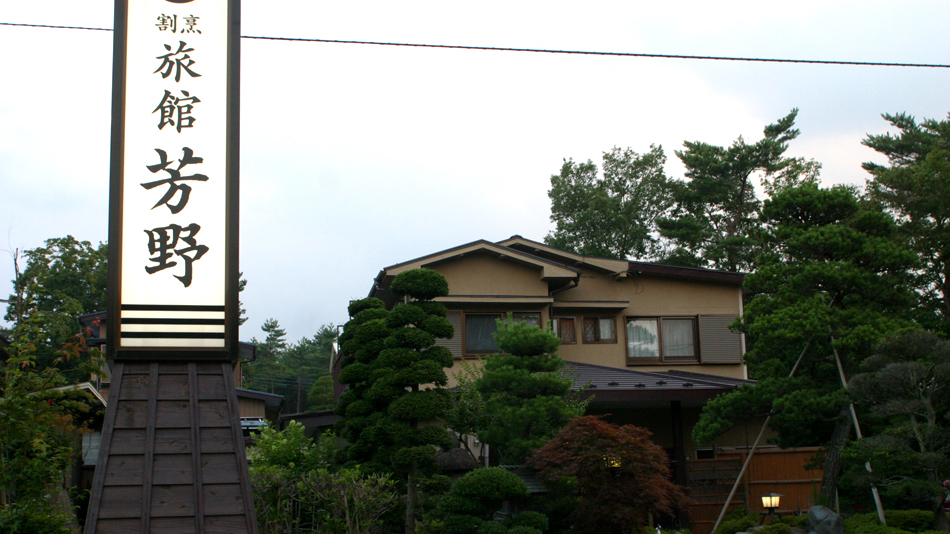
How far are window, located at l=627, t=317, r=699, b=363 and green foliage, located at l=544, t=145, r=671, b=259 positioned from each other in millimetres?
15089

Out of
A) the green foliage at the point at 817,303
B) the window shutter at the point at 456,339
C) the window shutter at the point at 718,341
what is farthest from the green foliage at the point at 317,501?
the window shutter at the point at 718,341

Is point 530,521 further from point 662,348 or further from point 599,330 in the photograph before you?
point 662,348

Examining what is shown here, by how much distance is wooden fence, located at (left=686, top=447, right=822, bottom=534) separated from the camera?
1567 centimetres

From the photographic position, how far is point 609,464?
10.9 meters

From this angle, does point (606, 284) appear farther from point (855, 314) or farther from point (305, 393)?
point (305, 393)

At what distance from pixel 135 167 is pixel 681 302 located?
14.9 metres

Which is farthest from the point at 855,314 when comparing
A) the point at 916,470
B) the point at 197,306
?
the point at 197,306

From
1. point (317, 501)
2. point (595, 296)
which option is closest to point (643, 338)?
point (595, 296)

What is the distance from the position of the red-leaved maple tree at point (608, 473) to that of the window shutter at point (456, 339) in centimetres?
653

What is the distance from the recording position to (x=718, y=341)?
19094 mm

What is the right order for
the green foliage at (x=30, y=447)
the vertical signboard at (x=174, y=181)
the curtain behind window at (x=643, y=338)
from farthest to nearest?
1. the curtain behind window at (x=643, y=338)
2. the green foliage at (x=30, y=447)
3. the vertical signboard at (x=174, y=181)

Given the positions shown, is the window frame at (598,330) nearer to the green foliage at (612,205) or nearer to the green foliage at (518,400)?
the green foliage at (518,400)

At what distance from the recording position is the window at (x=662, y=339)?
19.1 m

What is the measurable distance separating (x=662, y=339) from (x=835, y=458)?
21.3 ft
